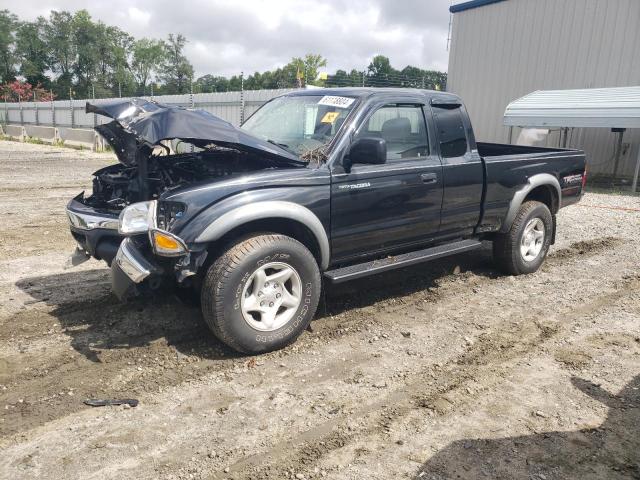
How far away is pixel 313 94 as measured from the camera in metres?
4.87

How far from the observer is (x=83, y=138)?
2295cm

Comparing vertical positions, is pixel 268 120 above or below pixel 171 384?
above

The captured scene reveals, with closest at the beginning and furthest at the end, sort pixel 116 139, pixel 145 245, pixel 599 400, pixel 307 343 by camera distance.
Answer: pixel 599 400 → pixel 145 245 → pixel 307 343 → pixel 116 139

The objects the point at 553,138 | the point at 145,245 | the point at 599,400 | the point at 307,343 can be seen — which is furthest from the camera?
the point at 553,138

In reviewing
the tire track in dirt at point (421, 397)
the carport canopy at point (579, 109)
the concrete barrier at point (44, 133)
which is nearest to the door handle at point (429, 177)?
the tire track in dirt at point (421, 397)

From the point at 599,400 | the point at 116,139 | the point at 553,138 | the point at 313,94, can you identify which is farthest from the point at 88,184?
the point at 553,138

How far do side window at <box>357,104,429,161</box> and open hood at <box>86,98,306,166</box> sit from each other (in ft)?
2.83

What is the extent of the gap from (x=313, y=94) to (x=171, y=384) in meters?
2.92

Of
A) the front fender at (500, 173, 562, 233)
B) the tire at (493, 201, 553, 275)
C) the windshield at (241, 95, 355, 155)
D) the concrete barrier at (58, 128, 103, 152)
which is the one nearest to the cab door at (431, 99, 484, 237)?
the front fender at (500, 173, 562, 233)

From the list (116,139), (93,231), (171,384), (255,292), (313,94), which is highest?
(313,94)

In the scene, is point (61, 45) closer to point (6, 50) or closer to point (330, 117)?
point (6, 50)

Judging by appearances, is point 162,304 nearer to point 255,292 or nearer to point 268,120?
point 255,292

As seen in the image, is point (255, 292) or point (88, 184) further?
point (88, 184)

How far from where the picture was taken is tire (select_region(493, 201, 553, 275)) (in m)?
5.70
